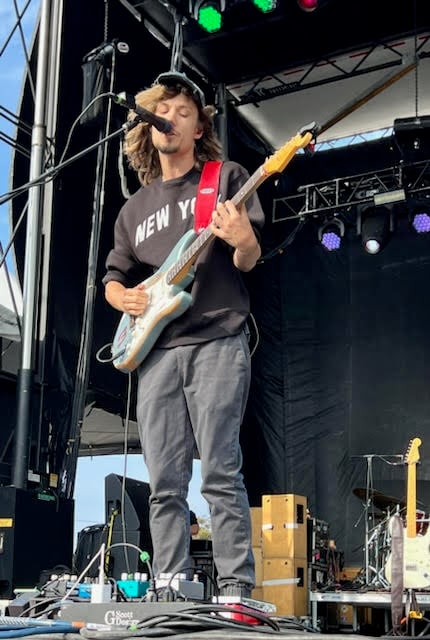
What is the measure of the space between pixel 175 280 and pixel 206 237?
0.15m

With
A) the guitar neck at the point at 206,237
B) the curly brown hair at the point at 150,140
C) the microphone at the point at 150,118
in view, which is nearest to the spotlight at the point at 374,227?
the curly brown hair at the point at 150,140

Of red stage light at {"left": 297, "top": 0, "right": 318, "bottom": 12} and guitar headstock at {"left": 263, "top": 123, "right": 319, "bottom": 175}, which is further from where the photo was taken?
red stage light at {"left": 297, "top": 0, "right": 318, "bottom": 12}

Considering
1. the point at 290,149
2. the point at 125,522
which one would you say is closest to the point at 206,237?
the point at 290,149

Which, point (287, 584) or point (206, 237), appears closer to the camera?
point (206, 237)

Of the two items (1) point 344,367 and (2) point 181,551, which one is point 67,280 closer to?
(1) point 344,367

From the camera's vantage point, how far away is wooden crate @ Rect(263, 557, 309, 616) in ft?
16.7

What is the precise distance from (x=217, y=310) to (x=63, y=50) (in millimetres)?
4644

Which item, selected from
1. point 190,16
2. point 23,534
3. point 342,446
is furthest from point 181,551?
point 342,446

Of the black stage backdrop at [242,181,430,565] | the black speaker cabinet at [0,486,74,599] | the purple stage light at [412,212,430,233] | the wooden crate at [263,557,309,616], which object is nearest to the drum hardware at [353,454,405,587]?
the black stage backdrop at [242,181,430,565]

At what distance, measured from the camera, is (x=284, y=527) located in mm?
5301

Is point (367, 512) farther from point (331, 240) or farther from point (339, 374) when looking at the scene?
point (331, 240)

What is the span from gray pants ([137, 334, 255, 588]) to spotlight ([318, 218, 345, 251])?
6.18m

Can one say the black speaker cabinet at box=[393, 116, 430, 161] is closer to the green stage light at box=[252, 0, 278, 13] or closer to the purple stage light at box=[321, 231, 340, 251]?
the purple stage light at box=[321, 231, 340, 251]

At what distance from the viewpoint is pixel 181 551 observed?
1981 millimetres
